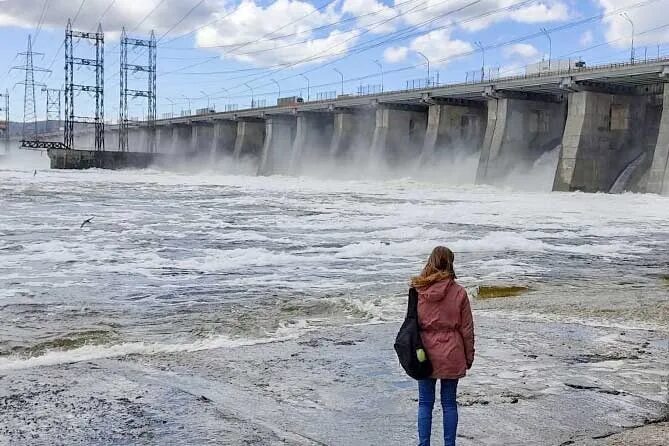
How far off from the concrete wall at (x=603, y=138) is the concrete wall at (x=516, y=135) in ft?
15.9

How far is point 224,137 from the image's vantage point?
277 ft

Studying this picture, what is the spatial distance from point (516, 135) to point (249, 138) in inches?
1545

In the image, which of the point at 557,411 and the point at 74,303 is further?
the point at 74,303

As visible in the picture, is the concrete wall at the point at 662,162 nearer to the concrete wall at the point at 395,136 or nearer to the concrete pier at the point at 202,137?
the concrete wall at the point at 395,136

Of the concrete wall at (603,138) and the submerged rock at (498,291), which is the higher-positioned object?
the concrete wall at (603,138)

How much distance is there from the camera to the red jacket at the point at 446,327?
4.38 m

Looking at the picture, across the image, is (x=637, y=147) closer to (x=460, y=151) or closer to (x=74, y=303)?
(x=460, y=151)

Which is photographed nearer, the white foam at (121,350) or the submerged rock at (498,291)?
the white foam at (121,350)

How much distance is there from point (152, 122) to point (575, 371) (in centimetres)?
8939

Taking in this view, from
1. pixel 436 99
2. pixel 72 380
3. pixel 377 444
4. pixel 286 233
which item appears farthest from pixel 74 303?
pixel 436 99

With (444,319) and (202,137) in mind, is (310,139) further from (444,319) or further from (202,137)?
(444,319)

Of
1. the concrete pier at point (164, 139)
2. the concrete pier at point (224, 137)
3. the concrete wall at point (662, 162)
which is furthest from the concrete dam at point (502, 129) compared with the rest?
the concrete pier at point (164, 139)

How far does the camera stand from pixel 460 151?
52219 millimetres

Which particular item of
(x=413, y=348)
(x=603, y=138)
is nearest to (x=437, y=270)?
(x=413, y=348)
